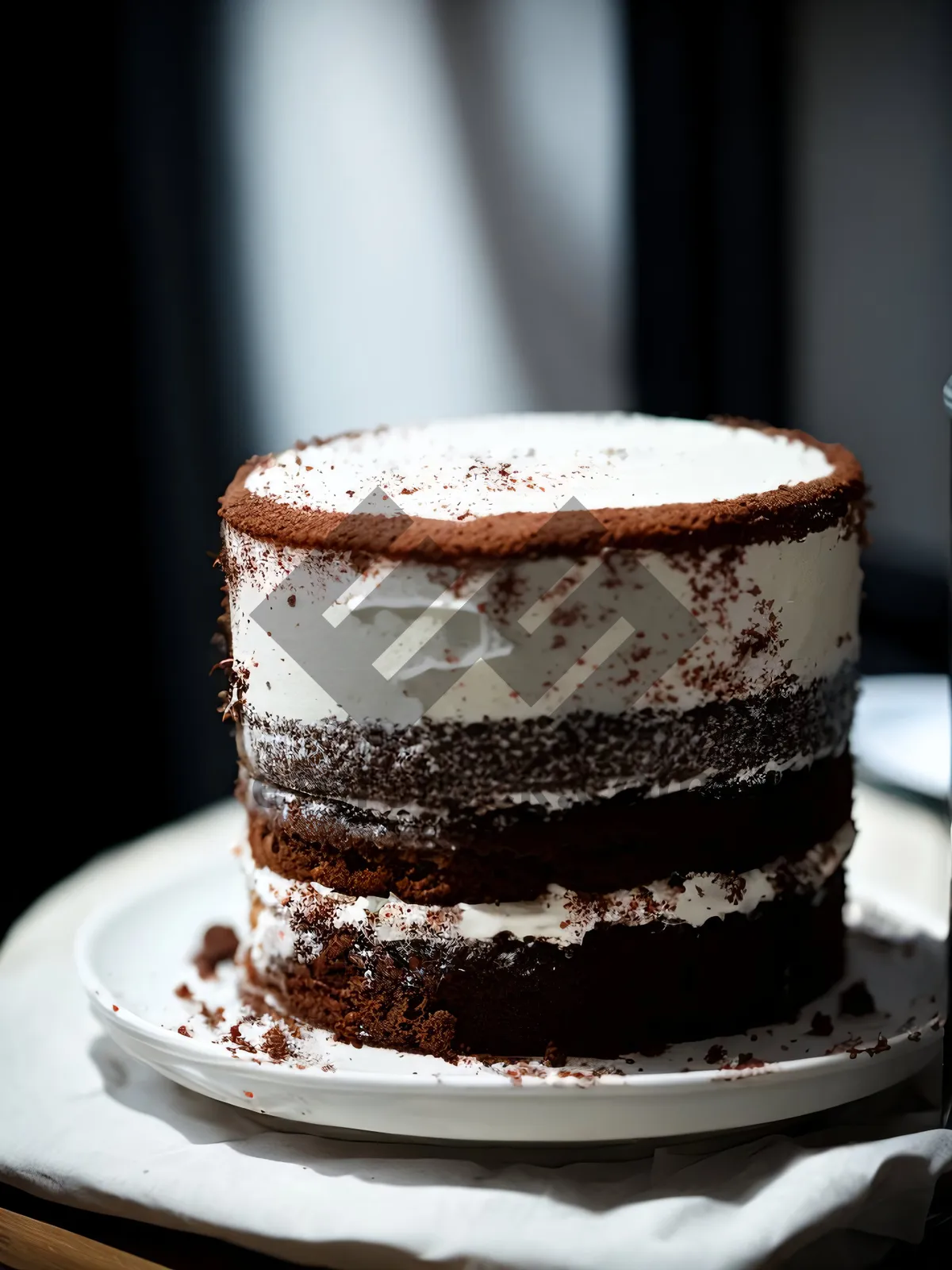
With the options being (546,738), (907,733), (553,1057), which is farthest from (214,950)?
(907,733)

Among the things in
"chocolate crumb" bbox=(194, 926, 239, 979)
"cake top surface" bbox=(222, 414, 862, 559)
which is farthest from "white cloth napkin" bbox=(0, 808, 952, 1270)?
"cake top surface" bbox=(222, 414, 862, 559)

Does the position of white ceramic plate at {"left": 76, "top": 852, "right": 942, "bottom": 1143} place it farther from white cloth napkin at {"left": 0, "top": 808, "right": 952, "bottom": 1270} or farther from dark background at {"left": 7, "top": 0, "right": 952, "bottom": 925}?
dark background at {"left": 7, "top": 0, "right": 952, "bottom": 925}

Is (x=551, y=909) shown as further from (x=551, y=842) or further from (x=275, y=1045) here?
(x=275, y=1045)

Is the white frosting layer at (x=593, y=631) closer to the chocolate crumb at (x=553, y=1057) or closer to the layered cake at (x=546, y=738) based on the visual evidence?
the layered cake at (x=546, y=738)

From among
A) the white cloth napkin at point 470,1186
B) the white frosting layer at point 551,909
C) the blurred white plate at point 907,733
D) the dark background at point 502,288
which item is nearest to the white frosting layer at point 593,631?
the white frosting layer at point 551,909

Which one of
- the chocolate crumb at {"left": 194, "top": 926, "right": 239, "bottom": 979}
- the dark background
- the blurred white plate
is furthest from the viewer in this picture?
the dark background

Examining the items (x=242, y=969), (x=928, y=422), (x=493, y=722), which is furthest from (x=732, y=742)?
(x=928, y=422)

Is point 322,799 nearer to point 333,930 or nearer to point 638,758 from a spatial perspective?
point 333,930
